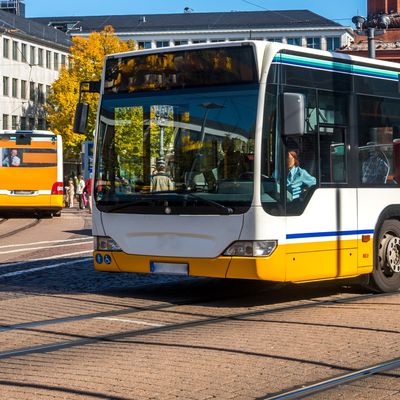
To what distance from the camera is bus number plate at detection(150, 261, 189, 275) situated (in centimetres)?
1253

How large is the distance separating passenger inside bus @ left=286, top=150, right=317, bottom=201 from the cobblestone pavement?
129 centimetres

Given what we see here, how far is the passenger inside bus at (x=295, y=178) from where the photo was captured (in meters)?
12.2

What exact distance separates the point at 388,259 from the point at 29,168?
25.6 m

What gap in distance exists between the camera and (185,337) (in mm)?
10078

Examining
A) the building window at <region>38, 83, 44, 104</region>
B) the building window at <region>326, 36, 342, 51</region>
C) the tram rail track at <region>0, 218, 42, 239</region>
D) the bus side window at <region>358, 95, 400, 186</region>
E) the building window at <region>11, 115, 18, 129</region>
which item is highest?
the building window at <region>326, 36, 342, 51</region>

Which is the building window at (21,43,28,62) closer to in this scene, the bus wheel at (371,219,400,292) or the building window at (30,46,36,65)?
the building window at (30,46,36,65)

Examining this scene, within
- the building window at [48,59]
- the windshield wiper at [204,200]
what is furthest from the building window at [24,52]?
the windshield wiper at [204,200]

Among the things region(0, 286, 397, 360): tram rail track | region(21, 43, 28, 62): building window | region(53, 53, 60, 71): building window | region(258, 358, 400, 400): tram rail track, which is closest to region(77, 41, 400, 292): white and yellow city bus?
region(0, 286, 397, 360): tram rail track

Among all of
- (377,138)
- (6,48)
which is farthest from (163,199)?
(6,48)

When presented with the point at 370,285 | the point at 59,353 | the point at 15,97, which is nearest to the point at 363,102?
the point at 370,285

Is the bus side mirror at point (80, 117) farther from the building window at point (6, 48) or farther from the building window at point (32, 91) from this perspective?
the building window at point (32, 91)

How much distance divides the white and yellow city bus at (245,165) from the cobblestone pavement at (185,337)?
62 centimetres

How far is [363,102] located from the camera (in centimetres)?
1368

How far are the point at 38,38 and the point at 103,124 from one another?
98.6 m
